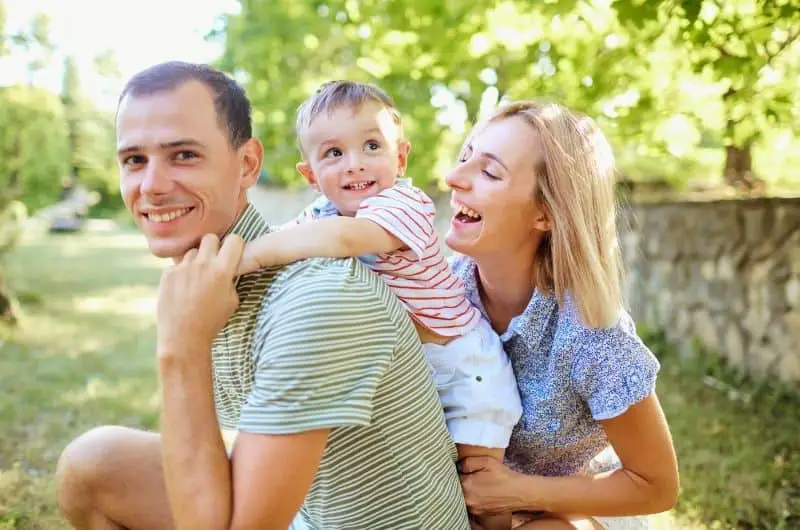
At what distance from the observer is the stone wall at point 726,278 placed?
566cm

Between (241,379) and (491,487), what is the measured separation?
2.45 feet

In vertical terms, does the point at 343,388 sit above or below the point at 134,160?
below

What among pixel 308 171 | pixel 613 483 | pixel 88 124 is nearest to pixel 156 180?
pixel 308 171

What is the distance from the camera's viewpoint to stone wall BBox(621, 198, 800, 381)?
5656mm

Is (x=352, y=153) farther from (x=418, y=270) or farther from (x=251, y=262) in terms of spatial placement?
(x=251, y=262)

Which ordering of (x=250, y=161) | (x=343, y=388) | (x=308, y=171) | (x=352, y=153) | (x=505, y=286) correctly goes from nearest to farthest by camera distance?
(x=343, y=388) < (x=250, y=161) < (x=505, y=286) < (x=352, y=153) < (x=308, y=171)

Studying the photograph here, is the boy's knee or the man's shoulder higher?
the man's shoulder

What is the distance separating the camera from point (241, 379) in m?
1.73

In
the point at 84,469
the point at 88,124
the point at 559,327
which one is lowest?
the point at 88,124

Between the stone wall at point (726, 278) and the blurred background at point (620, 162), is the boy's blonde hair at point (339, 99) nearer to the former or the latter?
the blurred background at point (620, 162)

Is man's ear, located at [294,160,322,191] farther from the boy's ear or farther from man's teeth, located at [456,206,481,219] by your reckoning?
man's teeth, located at [456,206,481,219]

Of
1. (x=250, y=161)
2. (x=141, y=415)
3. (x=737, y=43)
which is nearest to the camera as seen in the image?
(x=250, y=161)

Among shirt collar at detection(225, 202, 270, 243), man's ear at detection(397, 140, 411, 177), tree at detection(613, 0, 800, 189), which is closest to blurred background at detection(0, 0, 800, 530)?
tree at detection(613, 0, 800, 189)

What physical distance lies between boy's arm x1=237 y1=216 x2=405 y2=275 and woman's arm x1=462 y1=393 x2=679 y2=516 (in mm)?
655
